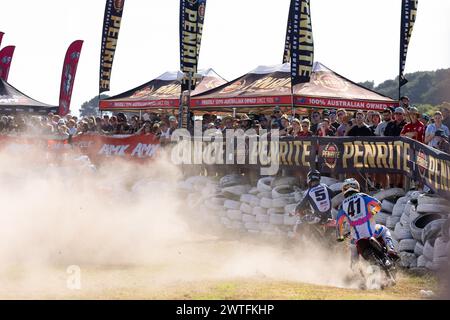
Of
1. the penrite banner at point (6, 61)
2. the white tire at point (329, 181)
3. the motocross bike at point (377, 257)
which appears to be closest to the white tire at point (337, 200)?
the white tire at point (329, 181)

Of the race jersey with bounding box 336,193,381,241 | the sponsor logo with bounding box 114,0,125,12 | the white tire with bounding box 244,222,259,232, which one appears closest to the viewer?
the race jersey with bounding box 336,193,381,241

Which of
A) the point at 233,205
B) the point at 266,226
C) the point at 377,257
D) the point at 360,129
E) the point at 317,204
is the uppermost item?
the point at 360,129

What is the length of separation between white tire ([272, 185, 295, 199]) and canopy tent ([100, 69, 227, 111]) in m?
12.6

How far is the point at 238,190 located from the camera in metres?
17.4

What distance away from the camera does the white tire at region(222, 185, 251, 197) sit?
685 inches

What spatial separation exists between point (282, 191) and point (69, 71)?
20.3 metres

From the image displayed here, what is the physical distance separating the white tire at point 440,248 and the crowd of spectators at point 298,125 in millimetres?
1957

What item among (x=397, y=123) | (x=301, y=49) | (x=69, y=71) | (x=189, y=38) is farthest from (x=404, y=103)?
(x=69, y=71)

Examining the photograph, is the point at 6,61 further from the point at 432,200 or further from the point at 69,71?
the point at 432,200

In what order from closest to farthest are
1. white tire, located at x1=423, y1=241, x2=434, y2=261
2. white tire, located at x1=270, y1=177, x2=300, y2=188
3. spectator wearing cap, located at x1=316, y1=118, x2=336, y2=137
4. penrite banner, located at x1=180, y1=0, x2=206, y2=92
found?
1. white tire, located at x1=423, y1=241, x2=434, y2=261
2. spectator wearing cap, located at x1=316, y1=118, x2=336, y2=137
3. white tire, located at x1=270, y1=177, x2=300, y2=188
4. penrite banner, located at x1=180, y1=0, x2=206, y2=92

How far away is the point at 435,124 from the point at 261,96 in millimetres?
10609

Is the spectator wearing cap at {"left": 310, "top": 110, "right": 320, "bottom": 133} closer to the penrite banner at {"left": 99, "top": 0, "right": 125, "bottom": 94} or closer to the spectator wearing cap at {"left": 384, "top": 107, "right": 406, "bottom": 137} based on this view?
the spectator wearing cap at {"left": 384, "top": 107, "right": 406, "bottom": 137}

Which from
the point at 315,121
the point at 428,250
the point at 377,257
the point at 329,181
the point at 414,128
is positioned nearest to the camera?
the point at 377,257

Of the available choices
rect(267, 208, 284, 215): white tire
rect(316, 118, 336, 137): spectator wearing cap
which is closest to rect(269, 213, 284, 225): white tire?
rect(267, 208, 284, 215): white tire
